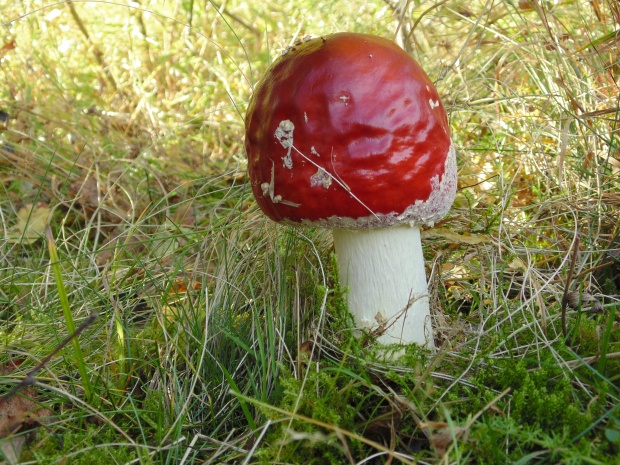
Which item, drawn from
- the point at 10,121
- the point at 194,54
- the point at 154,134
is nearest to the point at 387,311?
the point at 154,134

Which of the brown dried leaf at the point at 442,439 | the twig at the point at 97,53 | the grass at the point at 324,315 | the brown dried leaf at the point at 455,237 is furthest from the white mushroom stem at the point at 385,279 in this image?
the twig at the point at 97,53

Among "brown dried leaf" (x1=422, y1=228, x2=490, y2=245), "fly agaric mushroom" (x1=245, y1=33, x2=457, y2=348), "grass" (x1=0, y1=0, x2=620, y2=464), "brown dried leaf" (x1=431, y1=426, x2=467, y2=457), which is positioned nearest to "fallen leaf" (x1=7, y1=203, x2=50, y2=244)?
"grass" (x1=0, y1=0, x2=620, y2=464)

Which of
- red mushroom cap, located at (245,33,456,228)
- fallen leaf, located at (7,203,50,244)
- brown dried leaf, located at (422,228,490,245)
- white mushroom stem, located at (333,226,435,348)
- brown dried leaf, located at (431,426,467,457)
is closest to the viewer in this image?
brown dried leaf, located at (431,426,467,457)

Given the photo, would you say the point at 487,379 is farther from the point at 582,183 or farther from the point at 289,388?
the point at 582,183

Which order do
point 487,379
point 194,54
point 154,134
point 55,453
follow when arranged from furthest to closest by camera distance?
point 194,54 < point 154,134 < point 487,379 < point 55,453

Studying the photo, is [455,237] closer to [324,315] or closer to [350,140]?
[324,315]

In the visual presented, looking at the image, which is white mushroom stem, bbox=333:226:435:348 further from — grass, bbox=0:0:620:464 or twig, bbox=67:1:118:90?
twig, bbox=67:1:118:90
